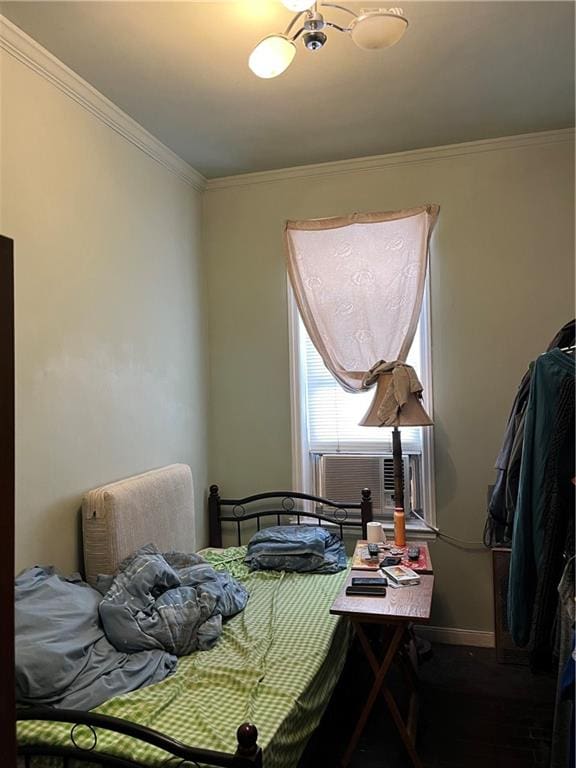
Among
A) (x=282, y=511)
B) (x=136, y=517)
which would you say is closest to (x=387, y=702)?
(x=136, y=517)

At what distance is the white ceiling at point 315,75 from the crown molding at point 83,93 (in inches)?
→ 1.6

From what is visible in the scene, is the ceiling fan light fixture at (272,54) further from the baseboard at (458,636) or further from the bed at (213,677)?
the baseboard at (458,636)

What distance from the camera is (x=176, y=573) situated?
2.45 m

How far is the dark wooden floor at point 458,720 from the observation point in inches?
89.3

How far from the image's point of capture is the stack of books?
2.45 metres

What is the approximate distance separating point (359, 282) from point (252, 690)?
2304 mm

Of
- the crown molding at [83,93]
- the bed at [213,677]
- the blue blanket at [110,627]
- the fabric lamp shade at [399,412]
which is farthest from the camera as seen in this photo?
the fabric lamp shade at [399,412]

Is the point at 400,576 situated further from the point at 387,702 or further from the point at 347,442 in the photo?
the point at 347,442

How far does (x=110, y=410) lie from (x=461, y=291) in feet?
6.84

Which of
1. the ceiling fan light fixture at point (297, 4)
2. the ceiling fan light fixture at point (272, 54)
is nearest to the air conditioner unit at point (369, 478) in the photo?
the ceiling fan light fixture at point (272, 54)

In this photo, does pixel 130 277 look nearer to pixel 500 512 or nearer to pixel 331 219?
pixel 331 219

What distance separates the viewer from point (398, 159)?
3.37 meters

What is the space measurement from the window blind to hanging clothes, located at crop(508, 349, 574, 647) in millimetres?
1769

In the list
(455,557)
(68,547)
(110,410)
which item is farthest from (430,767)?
(110,410)
